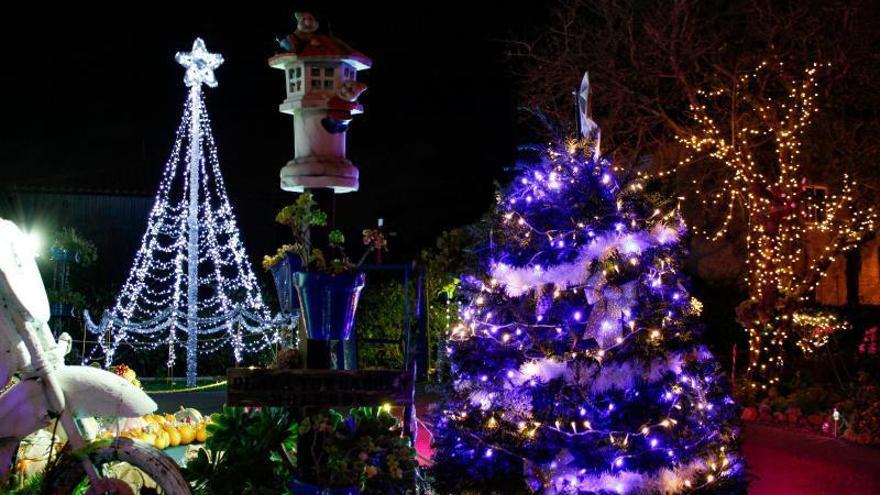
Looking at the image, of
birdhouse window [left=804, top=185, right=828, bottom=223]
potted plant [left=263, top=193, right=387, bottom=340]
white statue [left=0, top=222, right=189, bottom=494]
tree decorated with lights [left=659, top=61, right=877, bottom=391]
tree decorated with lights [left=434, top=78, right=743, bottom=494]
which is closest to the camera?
white statue [left=0, top=222, right=189, bottom=494]

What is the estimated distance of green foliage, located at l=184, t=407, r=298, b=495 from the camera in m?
5.98

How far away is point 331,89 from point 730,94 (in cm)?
913

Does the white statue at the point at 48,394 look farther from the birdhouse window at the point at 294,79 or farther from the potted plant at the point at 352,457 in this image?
the birdhouse window at the point at 294,79

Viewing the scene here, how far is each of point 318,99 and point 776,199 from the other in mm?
9618

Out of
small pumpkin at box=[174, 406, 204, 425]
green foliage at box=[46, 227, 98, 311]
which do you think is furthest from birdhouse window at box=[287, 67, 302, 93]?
green foliage at box=[46, 227, 98, 311]

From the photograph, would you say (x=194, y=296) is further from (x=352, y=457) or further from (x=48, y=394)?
(x=48, y=394)

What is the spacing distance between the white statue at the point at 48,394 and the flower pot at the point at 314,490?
2.73 feet

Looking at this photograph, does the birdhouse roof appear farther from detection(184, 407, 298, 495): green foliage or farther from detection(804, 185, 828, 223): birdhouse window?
detection(804, 185, 828, 223): birdhouse window

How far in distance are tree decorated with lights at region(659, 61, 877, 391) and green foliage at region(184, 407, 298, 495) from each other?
901cm

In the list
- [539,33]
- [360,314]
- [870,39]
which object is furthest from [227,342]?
[870,39]

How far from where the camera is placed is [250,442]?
616 cm

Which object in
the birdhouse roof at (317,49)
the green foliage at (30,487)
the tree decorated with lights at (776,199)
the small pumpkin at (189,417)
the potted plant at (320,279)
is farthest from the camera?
the tree decorated with lights at (776,199)

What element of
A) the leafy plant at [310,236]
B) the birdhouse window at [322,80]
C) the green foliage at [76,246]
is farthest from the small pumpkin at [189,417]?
the green foliage at [76,246]

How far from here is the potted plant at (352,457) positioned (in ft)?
19.7
